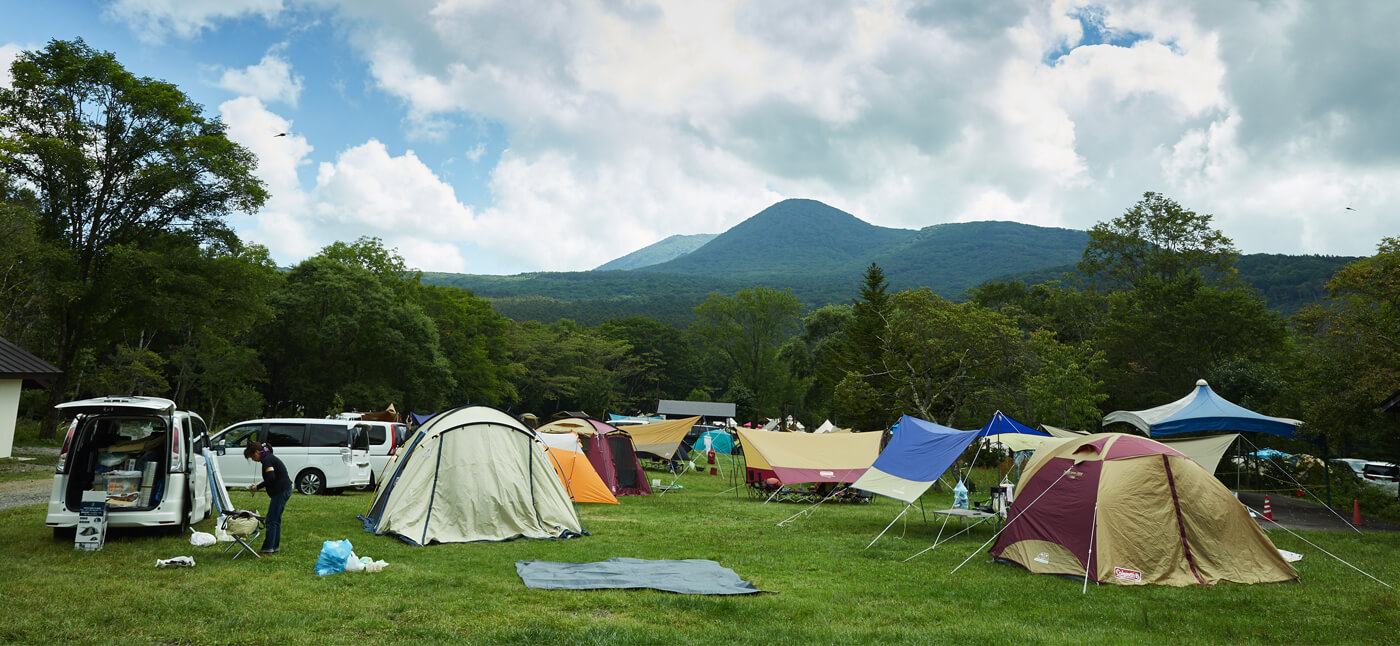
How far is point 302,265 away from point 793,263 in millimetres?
166457

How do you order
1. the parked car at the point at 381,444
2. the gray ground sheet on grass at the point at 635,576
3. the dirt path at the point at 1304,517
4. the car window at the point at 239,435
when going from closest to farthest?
the gray ground sheet on grass at the point at 635,576 → the dirt path at the point at 1304,517 → the car window at the point at 239,435 → the parked car at the point at 381,444

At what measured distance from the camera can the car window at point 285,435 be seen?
49.1 feet

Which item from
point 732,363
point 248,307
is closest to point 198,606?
point 248,307

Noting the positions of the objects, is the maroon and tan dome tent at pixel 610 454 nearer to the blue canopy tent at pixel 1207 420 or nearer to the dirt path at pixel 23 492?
the dirt path at pixel 23 492

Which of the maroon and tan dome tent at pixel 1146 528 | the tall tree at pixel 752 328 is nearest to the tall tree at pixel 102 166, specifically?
the maroon and tan dome tent at pixel 1146 528

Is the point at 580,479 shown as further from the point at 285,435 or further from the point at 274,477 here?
the point at 274,477

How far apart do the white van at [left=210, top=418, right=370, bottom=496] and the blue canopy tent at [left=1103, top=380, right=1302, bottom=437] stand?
58.7ft

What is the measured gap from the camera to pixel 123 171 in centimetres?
2258

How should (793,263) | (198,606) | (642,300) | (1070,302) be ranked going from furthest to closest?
(793,263) → (642,300) → (1070,302) → (198,606)

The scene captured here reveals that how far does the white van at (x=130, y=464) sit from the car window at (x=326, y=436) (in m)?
5.49

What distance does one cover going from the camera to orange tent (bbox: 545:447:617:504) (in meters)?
16.0

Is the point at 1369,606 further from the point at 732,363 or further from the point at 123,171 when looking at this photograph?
the point at 732,363

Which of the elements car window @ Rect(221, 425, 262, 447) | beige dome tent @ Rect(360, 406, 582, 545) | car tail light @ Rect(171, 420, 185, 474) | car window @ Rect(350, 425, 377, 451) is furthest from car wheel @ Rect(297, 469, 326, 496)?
car tail light @ Rect(171, 420, 185, 474)

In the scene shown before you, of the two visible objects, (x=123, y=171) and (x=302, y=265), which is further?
(x=302, y=265)
